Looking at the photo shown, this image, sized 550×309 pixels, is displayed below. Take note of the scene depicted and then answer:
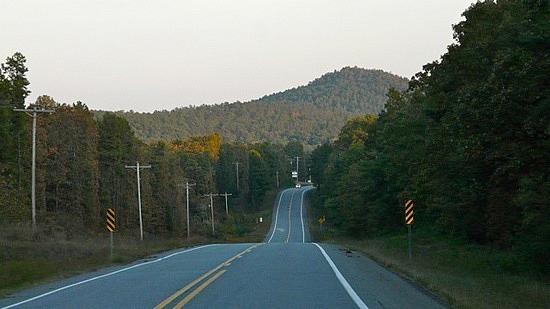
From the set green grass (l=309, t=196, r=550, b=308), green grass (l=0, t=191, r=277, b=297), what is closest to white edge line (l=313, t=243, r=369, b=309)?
green grass (l=309, t=196, r=550, b=308)

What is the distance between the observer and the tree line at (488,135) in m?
18.2

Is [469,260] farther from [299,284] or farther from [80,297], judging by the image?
[80,297]

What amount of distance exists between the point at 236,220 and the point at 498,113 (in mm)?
108789

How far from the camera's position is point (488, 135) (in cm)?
2041

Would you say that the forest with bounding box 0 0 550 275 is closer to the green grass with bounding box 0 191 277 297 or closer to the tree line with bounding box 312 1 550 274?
the tree line with bounding box 312 1 550 274

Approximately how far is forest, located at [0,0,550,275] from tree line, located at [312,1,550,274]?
0.21 feet

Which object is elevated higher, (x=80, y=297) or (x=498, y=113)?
(x=498, y=113)

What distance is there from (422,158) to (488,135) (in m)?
17.3

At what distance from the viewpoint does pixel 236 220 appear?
414 ft

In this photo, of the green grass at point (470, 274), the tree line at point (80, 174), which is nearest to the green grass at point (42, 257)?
the tree line at point (80, 174)

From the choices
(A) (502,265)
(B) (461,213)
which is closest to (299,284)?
(A) (502,265)

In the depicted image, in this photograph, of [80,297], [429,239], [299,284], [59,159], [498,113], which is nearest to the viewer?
[80,297]

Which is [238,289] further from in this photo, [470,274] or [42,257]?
[42,257]

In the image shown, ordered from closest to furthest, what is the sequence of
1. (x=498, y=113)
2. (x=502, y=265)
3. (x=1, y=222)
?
1. (x=498, y=113)
2. (x=502, y=265)
3. (x=1, y=222)
